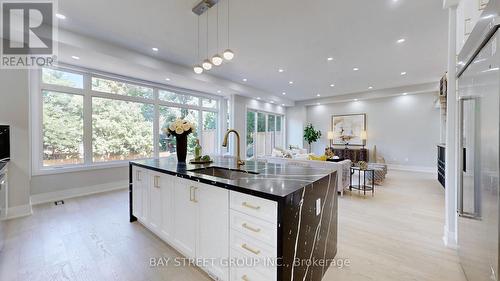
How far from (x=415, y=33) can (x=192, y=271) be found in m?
4.87

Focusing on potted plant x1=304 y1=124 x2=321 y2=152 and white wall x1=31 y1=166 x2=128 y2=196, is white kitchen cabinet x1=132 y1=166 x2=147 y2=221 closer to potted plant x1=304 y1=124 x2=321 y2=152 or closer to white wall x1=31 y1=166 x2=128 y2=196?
white wall x1=31 y1=166 x2=128 y2=196

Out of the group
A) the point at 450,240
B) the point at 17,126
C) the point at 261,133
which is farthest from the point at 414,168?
the point at 17,126

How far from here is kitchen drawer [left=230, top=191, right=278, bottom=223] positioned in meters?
1.29

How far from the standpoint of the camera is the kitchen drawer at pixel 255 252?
1288 mm

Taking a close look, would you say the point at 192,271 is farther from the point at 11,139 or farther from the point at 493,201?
the point at 11,139

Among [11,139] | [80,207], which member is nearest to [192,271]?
[80,207]

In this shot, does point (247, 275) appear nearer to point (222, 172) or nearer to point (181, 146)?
point (222, 172)

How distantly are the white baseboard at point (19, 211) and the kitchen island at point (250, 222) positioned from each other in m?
2.72

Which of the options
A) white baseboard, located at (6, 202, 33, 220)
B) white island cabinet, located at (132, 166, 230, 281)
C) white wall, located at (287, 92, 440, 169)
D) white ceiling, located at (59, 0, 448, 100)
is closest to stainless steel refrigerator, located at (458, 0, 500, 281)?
white ceiling, located at (59, 0, 448, 100)

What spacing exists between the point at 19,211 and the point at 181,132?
3.09 meters

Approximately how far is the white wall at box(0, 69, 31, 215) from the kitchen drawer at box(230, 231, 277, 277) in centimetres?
403

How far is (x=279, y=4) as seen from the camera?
8.61 feet

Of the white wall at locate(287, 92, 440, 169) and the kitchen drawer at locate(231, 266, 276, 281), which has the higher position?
the white wall at locate(287, 92, 440, 169)

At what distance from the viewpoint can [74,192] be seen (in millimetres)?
4305
